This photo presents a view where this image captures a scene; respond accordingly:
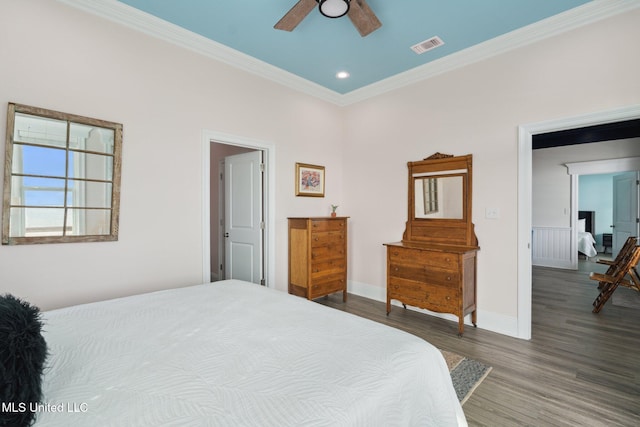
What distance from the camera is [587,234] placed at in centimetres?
727

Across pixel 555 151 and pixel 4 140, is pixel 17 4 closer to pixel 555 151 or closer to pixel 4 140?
pixel 4 140

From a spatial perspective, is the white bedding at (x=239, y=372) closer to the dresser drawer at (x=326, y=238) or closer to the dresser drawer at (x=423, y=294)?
the dresser drawer at (x=423, y=294)

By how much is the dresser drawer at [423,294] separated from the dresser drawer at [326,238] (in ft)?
2.89

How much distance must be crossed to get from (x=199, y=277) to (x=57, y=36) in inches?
90.4

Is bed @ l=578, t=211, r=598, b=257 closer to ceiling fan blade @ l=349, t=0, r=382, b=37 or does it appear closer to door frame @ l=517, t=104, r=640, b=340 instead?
door frame @ l=517, t=104, r=640, b=340

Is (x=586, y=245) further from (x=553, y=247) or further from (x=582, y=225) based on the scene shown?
(x=553, y=247)

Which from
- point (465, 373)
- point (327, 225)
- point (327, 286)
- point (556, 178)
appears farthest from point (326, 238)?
point (556, 178)

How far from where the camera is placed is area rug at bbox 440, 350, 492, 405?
205cm

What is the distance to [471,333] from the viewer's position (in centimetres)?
305

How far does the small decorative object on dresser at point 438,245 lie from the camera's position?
2.99 meters

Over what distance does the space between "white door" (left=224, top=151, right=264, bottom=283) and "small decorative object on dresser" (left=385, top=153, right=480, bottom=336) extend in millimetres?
1699

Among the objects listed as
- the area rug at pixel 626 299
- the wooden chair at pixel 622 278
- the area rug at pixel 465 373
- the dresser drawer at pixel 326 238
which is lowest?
the area rug at pixel 465 373

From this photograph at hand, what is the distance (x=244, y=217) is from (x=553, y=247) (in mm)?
6417

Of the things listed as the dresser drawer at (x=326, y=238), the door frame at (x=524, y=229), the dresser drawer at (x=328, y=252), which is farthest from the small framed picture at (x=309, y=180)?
the door frame at (x=524, y=229)
